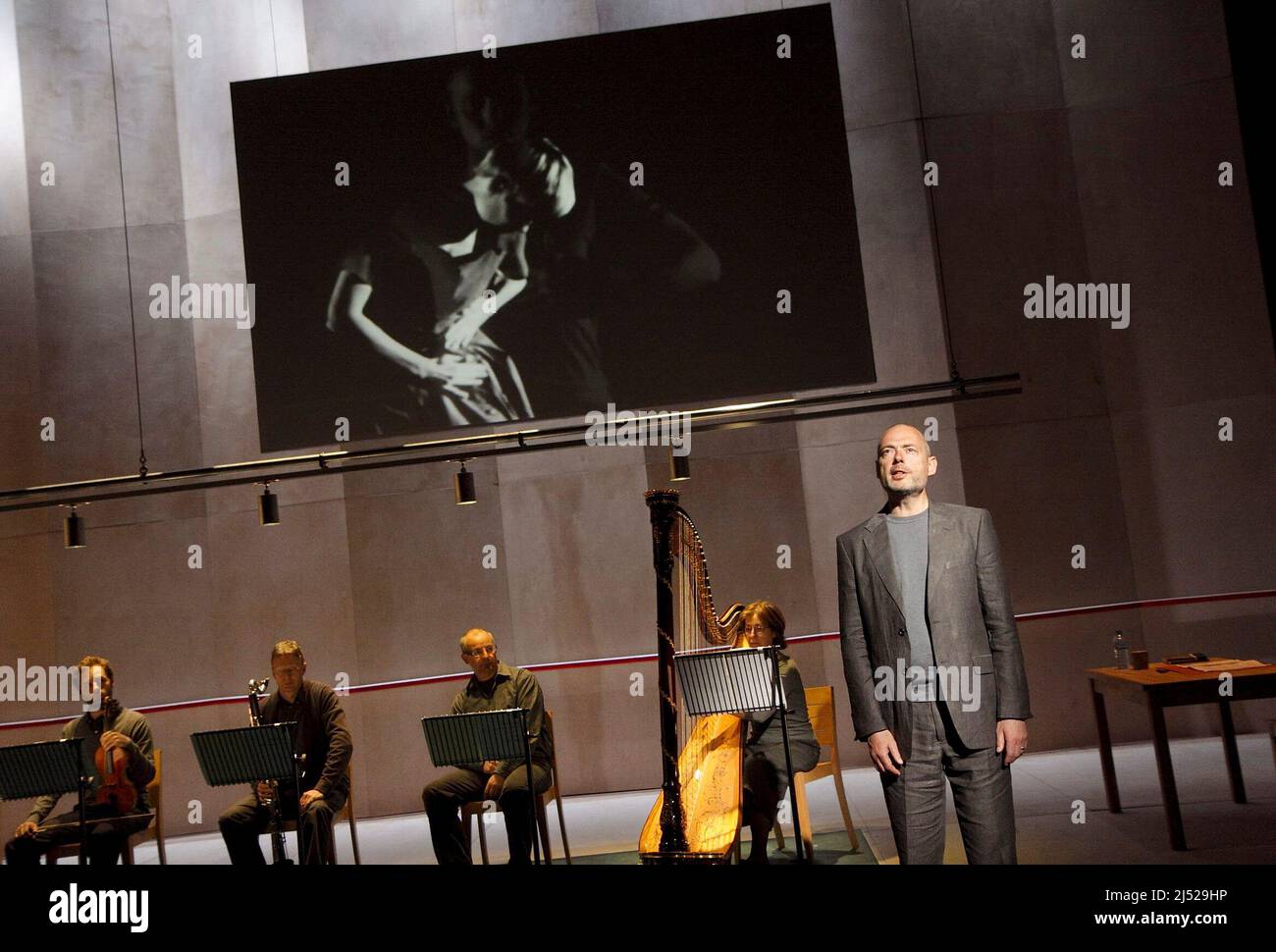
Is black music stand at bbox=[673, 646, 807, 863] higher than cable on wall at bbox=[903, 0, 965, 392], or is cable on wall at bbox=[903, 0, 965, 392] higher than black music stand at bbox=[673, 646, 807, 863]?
cable on wall at bbox=[903, 0, 965, 392]

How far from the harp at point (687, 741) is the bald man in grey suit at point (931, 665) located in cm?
94

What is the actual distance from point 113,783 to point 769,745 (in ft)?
10.7

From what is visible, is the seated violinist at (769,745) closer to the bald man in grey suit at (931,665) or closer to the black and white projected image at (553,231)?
the bald man in grey suit at (931,665)

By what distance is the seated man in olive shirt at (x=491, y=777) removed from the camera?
193 inches

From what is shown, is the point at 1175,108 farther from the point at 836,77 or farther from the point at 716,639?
the point at 716,639

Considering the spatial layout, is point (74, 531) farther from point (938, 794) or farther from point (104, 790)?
point (938, 794)

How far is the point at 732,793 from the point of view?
4.09m

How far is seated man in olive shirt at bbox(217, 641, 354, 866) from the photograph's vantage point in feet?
16.2

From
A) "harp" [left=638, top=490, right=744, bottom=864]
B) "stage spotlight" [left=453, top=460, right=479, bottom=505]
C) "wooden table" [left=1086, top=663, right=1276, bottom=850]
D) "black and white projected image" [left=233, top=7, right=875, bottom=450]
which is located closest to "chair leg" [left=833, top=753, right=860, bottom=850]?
"harp" [left=638, top=490, right=744, bottom=864]

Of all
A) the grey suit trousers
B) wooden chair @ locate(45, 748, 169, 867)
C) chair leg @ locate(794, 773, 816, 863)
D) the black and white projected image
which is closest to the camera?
the grey suit trousers

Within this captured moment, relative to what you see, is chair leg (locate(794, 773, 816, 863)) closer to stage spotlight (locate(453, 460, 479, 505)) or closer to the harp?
the harp

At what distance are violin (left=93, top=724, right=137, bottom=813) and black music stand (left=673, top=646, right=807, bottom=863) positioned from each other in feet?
10.2

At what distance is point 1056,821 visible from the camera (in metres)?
5.06
